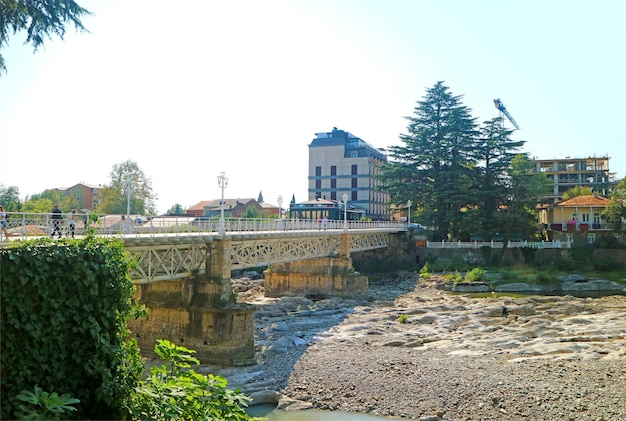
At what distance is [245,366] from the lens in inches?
853

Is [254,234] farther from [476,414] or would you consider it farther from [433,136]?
[433,136]

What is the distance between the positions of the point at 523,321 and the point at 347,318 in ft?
33.5

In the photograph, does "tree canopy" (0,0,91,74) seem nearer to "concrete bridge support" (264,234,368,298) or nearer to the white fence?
"concrete bridge support" (264,234,368,298)

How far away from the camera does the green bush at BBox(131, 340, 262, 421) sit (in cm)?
694

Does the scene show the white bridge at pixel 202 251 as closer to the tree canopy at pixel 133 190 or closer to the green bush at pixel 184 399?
the green bush at pixel 184 399

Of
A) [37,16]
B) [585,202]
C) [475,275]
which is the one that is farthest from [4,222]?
[585,202]

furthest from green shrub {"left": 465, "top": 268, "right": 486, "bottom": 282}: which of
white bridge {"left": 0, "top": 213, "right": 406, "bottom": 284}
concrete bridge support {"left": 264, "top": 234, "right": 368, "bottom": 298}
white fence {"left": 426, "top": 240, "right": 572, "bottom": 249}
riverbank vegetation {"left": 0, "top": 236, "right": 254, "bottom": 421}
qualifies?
riverbank vegetation {"left": 0, "top": 236, "right": 254, "bottom": 421}

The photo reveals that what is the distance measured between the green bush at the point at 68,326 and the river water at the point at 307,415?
29.1ft

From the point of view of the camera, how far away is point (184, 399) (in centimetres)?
724

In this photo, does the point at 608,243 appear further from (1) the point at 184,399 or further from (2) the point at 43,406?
(2) the point at 43,406

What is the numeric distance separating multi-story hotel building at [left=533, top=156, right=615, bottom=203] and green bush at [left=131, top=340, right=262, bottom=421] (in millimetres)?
81062

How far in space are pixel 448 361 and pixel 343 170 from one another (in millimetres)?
72596

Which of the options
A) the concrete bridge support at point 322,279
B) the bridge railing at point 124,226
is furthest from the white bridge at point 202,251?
the concrete bridge support at point 322,279

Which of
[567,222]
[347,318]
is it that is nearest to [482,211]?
[567,222]
